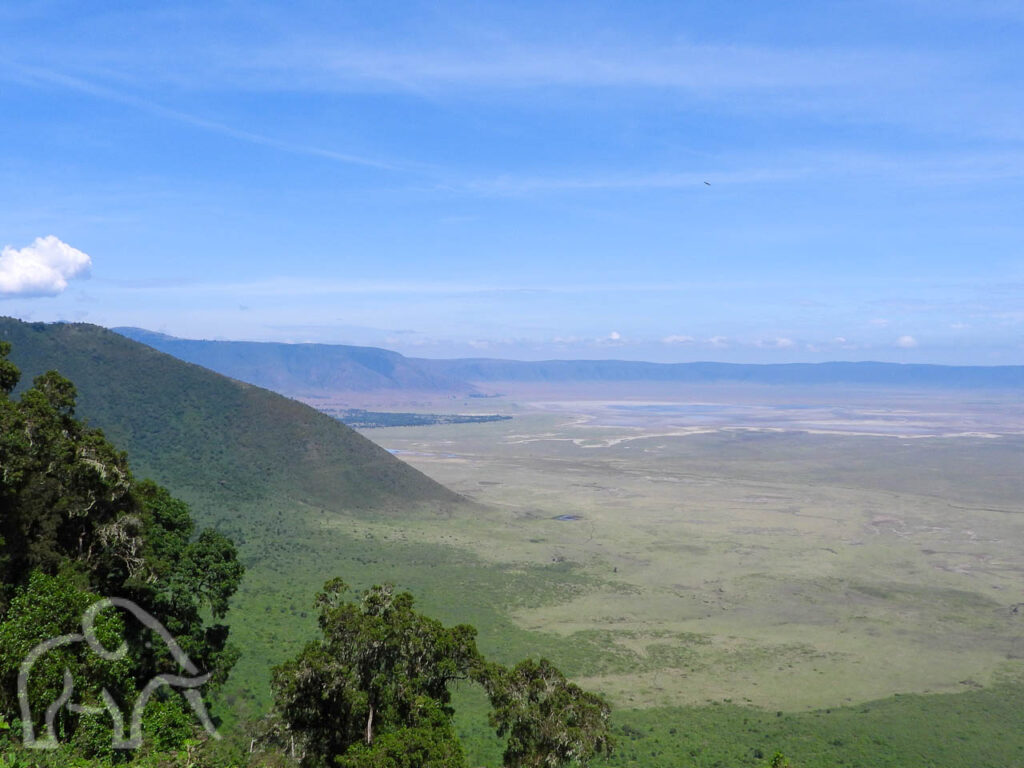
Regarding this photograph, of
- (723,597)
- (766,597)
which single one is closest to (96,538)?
(723,597)

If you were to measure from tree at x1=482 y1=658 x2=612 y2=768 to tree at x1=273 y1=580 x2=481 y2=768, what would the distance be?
1020 mm

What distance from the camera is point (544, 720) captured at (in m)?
18.3

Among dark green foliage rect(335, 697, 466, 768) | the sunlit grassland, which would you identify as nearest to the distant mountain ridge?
the sunlit grassland

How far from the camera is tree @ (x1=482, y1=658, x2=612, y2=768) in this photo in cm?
1808

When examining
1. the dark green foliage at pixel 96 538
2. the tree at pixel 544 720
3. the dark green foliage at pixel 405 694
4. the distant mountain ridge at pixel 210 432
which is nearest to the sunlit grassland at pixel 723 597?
the distant mountain ridge at pixel 210 432

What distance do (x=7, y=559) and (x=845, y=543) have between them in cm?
6515

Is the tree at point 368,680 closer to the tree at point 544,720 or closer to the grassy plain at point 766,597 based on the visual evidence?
the tree at point 544,720

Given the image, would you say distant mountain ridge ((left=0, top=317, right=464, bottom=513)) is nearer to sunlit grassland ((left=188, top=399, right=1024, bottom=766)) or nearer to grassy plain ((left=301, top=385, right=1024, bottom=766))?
sunlit grassland ((left=188, top=399, right=1024, bottom=766))

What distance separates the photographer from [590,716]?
60.7 feet

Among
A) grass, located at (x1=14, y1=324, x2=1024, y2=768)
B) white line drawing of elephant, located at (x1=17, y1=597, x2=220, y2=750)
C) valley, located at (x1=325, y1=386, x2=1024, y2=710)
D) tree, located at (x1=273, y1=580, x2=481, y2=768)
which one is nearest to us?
white line drawing of elephant, located at (x1=17, y1=597, x2=220, y2=750)

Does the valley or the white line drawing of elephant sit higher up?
the white line drawing of elephant

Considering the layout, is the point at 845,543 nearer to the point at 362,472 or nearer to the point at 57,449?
the point at 362,472

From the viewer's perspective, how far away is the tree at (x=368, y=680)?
17.9m

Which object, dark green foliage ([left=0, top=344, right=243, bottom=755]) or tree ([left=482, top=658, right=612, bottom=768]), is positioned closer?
tree ([left=482, top=658, right=612, bottom=768])
